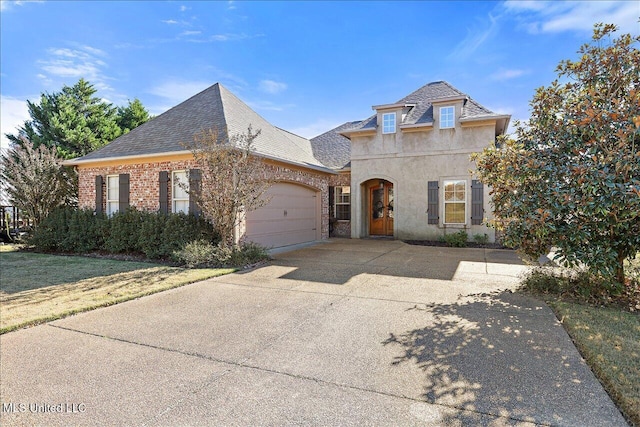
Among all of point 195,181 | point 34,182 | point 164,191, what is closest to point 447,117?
point 195,181

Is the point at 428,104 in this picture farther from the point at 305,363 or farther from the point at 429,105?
the point at 305,363

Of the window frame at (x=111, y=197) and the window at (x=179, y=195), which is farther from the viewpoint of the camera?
the window frame at (x=111, y=197)

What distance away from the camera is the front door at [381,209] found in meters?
15.6

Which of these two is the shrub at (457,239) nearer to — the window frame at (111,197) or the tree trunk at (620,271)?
the tree trunk at (620,271)

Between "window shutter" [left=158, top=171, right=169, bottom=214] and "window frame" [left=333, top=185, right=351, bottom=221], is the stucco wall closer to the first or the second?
"window frame" [left=333, top=185, right=351, bottom=221]

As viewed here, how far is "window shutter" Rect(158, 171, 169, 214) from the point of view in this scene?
34.9ft

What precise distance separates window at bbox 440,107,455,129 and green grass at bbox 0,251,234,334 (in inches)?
387

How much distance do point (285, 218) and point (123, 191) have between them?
5.34 m

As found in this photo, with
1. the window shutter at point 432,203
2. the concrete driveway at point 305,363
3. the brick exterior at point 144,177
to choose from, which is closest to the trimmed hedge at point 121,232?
the brick exterior at point 144,177

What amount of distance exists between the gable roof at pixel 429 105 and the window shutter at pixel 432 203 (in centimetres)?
241

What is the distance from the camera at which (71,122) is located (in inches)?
896

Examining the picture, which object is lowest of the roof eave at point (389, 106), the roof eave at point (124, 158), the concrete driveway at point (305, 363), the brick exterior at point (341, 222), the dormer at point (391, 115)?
the concrete driveway at point (305, 363)

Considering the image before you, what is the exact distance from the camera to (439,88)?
48.9ft

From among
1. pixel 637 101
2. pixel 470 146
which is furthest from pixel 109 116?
pixel 637 101
